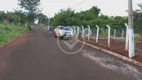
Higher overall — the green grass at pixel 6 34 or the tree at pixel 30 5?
the tree at pixel 30 5

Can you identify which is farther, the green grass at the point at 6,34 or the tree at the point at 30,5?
the tree at the point at 30,5

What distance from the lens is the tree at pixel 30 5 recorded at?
108 m

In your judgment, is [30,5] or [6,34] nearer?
[6,34]

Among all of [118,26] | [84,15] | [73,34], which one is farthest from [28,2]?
[73,34]

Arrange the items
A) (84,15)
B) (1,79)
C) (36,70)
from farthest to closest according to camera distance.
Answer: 1. (84,15)
2. (36,70)
3. (1,79)

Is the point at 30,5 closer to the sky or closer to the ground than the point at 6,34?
closer to the sky

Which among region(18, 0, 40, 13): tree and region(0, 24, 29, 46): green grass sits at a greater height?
region(18, 0, 40, 13): tree

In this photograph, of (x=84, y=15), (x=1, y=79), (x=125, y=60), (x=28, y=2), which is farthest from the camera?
(x=28, y=2)

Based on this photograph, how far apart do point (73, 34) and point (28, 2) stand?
69.9 metres

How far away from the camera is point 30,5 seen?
109312 mm

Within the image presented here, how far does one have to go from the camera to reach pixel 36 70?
11.1 metres

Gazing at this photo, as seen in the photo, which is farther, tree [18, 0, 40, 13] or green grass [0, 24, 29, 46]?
tree [18, 0, 40, 13]

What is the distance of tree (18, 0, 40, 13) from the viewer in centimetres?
10769

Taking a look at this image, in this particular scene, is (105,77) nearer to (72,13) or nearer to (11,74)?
(11,74)
